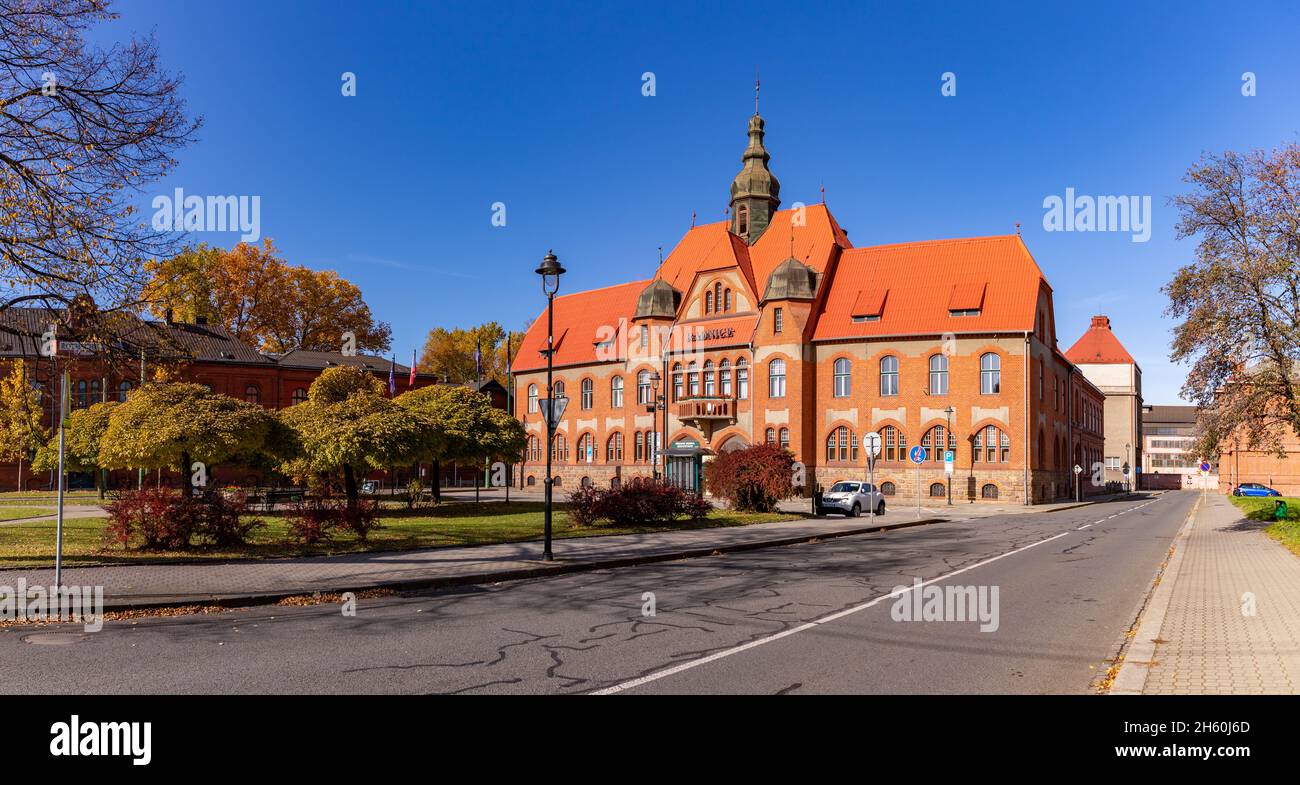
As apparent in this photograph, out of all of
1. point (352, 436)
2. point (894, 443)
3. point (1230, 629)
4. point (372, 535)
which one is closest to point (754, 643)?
point (1230, 629)

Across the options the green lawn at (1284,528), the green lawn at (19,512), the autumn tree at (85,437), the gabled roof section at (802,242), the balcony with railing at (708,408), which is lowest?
the green lawn at (1284,528)

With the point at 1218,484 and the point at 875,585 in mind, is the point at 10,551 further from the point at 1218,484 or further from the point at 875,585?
the point at 1218,484

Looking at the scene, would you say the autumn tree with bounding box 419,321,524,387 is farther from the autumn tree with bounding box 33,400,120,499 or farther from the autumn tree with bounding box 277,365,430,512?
the autumn tree with bounding box 277,365,430,512

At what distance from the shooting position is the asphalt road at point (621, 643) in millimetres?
7176

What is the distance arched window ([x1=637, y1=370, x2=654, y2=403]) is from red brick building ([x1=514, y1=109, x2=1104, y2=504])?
122mm

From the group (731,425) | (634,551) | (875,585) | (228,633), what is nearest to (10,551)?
(228,633)

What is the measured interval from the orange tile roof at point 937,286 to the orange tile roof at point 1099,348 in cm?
5708

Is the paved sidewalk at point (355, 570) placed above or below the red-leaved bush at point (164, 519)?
below

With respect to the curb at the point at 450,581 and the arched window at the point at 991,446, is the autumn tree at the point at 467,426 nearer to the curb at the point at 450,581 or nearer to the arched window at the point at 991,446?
Result: the curb at the point at 450,581

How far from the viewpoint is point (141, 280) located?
14.3 m

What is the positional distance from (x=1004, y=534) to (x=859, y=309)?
3020 centimetres

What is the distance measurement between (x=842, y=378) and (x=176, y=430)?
41.1 metres

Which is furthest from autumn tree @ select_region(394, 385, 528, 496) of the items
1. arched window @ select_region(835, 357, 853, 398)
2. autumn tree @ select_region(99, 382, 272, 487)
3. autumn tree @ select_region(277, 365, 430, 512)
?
arched window @ select_region(835, 357, 853, 398)

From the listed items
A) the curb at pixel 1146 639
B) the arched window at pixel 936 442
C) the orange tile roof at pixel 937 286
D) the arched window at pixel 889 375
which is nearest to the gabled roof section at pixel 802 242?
the orange tile roof at pixel 937 286
